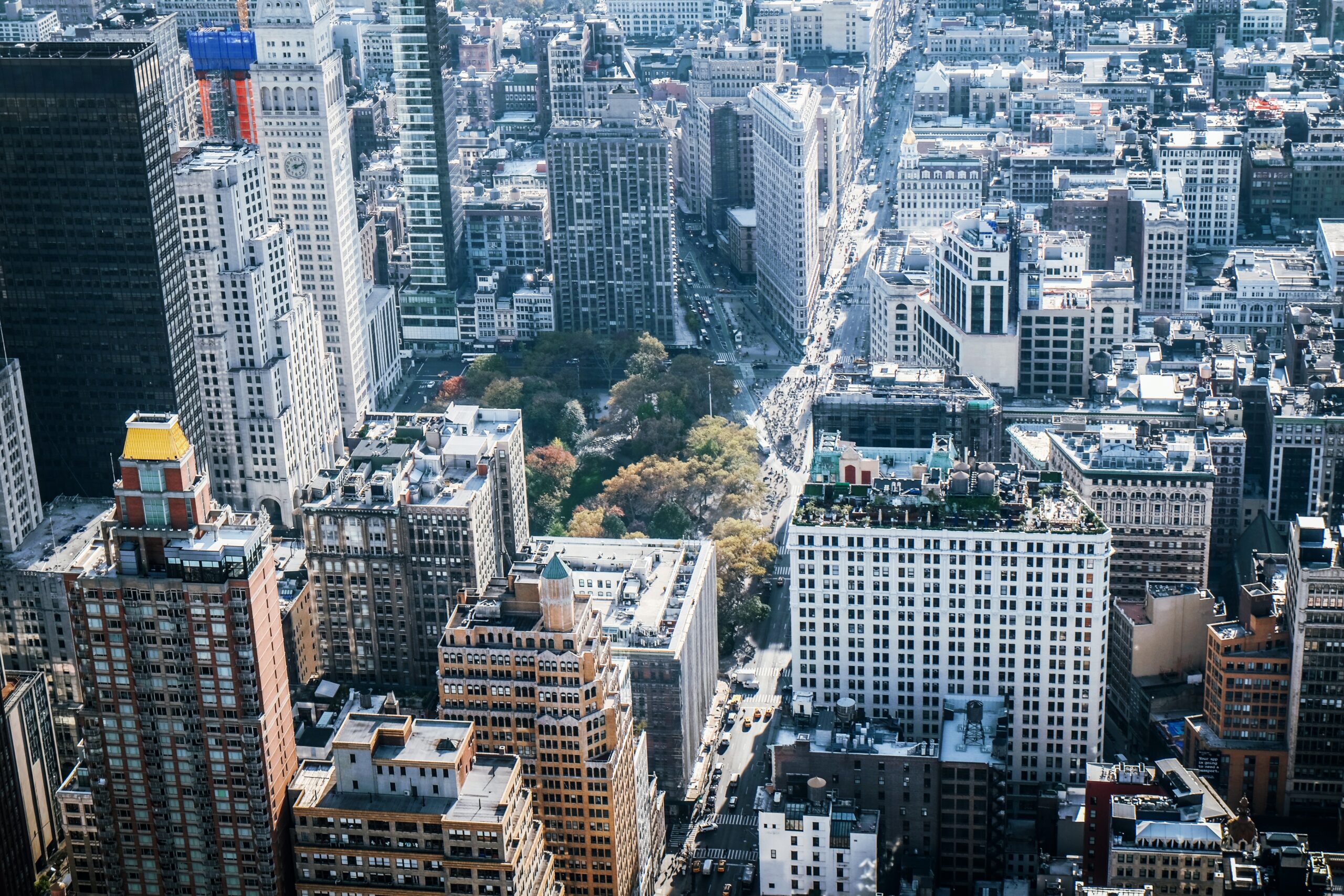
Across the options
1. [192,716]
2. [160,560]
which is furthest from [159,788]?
[160,560]

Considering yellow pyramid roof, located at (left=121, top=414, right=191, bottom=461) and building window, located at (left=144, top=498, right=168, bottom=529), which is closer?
yellow pyramid roof, located at (left=121, top=414, right=191, bottom=461)

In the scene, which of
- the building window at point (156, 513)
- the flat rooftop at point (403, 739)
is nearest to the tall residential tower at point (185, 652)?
the building window at point (156, 513)

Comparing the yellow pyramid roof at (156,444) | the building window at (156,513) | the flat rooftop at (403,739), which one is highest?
the yellow pyramid roof at (156,444)

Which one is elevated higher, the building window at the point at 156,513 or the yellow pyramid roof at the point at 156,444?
the yellow pyramid roof at the point at 156,444

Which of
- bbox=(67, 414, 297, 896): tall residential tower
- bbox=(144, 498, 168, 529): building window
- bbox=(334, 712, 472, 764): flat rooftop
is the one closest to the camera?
bbox=(67, 414, 297, 896): tall residential tower

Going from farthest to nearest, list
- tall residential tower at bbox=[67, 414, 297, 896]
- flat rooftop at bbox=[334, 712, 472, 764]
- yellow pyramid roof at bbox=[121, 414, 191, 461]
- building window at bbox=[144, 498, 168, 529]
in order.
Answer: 1. flat rooftop at bbox=[334, 712, 472, 764]
2. building window at bbox=[144, 498, 168, 529]
3. tall residential tower at bbox=[67, 414, 297, 896]
4. yellow pyramid roof at bbox=[121, 414, 191, 461]

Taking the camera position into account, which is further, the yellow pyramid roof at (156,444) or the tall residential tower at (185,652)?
the tall residential tower at (185,652)

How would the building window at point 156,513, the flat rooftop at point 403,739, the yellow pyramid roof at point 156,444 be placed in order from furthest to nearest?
the flat rooftop at point 403,739 → the building window at point 156,513 → the yellow pyramid roof at point 156,444

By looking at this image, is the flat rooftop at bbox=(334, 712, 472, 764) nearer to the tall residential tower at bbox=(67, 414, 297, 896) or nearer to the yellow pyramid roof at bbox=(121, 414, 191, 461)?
the tall residential tower at bbox=(67, 414, 297, 896)

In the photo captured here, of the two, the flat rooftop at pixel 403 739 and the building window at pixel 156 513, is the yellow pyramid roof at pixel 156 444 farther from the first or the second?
the flat rooftop at pixel 403 739

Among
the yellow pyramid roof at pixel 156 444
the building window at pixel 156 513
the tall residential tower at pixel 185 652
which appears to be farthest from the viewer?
the building window at pixel 156 513

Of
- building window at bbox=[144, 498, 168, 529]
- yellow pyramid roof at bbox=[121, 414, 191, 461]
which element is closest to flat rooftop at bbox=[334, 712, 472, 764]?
building window at bbox=[144, 498, 168, 529]

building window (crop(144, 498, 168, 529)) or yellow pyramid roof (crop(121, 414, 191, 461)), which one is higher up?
yellow pyramid roof (crop(121, 414, 191, 461))
